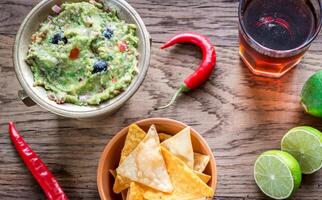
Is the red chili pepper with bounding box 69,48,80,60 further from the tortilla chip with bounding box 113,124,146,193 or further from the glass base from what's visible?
the glass base

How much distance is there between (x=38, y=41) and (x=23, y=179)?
1.62ft

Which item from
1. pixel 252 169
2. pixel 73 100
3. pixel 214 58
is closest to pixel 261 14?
pixel 214 58

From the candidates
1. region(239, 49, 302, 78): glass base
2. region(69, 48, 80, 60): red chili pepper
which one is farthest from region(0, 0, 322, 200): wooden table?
region(69, 48, 80, 60): red chili pepper

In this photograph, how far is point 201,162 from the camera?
215 cm

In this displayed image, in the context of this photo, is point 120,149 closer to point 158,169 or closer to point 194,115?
point 158,169

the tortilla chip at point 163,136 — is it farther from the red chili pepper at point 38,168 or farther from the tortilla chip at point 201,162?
the red chili pepper at point 38,168

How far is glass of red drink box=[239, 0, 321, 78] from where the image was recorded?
7.10ft

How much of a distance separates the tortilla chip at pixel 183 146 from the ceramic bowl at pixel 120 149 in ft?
0.15

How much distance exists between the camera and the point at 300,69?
2346 millimetres

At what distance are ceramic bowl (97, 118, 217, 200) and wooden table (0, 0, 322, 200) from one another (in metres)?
0.09

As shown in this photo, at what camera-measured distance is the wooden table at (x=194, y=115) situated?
7.48 ft

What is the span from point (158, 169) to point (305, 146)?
501 mm

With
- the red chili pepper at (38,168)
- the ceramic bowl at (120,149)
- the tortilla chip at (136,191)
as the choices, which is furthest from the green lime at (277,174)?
the red chili pepper at (38,168)

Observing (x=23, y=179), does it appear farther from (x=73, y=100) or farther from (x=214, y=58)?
(x=214, y=58)
